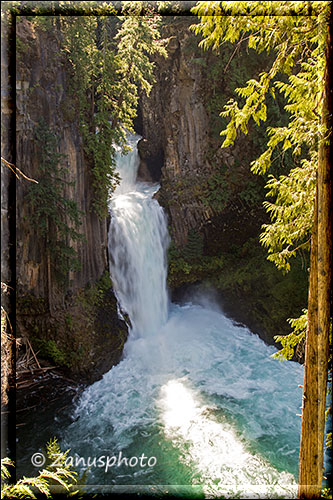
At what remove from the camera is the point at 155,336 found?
7.32 meters

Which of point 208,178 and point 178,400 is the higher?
point 208,178

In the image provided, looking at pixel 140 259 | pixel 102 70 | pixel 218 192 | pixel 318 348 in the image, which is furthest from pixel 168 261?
pixel 318 348

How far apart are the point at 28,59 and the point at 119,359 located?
5525 millimetres

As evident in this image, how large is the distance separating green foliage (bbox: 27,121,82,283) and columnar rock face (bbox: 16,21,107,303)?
111mm

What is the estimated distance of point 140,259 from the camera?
25.1 feet

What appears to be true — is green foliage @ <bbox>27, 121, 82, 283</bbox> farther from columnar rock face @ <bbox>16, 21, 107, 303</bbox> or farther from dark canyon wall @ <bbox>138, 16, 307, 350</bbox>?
dark canyon wall @ <bbox>138, 16, 307, 350</bbox>

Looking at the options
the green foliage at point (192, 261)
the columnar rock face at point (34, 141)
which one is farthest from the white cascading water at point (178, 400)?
the columnar rock face at point (34, 141)

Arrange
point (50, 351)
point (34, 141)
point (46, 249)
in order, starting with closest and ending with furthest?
point (34, 141)
point (46, 249)
point (50, 351)

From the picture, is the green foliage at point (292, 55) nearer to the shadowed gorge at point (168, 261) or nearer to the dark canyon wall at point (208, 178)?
the shadowed gorge at point (168, 261)

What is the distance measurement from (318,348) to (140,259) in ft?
18.8

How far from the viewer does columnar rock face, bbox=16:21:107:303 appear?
5.06 metres

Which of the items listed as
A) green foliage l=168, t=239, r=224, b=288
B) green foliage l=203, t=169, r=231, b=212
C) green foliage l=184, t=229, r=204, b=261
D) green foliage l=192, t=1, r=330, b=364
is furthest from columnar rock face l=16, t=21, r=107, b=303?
green foliage l=192, t=1, r=330, b=364

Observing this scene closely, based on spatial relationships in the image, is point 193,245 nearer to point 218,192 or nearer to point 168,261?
point 168,261

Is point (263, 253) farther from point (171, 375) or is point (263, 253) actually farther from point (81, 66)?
point (81, 66)
